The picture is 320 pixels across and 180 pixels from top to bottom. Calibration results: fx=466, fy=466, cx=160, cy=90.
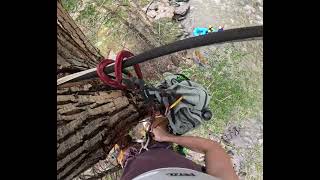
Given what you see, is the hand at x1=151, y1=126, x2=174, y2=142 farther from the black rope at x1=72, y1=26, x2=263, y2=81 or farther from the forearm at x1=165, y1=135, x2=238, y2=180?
the black rope at x1=72, y1=26, x2=263, y2=81

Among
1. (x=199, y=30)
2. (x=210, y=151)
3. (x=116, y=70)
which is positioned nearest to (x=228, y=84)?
(x=199, y=30)

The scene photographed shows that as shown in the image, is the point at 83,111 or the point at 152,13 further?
the point at 152,13

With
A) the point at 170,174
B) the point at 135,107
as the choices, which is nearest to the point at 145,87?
the point at 135,107

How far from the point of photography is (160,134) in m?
0.60

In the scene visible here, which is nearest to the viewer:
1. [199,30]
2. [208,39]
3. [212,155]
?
[208,39]

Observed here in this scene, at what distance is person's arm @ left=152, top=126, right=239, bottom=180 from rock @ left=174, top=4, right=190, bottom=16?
0.21 m

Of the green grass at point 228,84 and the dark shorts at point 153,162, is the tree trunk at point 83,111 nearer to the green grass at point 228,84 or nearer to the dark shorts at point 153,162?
the dark shorts at point 153,162

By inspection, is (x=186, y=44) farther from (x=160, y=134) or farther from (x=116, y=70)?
(x=160, y=134)

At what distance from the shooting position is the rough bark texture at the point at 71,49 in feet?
1.74

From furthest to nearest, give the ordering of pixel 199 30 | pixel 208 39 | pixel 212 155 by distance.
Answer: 1. pixel 199 30
2. pixel 212 155
3. pixel 208 39

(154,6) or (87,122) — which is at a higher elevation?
(154,6)

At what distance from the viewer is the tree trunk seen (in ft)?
1.54

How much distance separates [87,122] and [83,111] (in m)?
0.01

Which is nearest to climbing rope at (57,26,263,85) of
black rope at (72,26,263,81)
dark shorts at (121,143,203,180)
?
black rope at (72,26,263,81)
